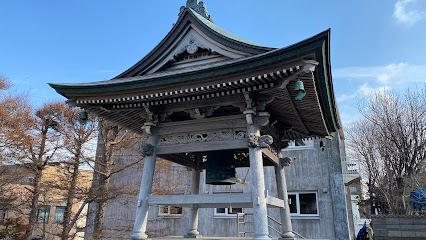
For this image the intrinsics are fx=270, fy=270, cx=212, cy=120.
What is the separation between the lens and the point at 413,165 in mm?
13906

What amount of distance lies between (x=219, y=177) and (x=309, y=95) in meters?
3.06

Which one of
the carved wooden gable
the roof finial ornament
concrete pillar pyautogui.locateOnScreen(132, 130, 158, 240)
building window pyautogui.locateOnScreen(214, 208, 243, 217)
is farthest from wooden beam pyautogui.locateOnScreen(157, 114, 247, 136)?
building window pyautogui.locateOnScreen(214, 208, 243, 217)

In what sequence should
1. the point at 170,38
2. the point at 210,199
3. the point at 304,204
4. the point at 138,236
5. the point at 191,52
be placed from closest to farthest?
the point at 210,199 < the point at 138,236 < the point at 191,52 < the point at 170,38 < the point at 304,204

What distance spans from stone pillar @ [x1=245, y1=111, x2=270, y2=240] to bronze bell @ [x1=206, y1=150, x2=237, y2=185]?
1349 mm

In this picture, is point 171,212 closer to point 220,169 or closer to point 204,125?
point 220,169

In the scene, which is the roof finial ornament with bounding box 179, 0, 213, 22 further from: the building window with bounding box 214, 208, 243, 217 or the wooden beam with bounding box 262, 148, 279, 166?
the building window with bounding box 214, 208, 243, 217

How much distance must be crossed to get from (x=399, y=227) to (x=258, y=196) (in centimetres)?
743

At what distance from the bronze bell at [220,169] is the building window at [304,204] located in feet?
24.8

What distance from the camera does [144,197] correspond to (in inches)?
259

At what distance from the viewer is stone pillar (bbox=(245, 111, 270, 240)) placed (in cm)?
548

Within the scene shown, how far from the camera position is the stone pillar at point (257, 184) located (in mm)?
5484

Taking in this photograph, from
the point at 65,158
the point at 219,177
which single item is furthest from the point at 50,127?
the point at 219,177

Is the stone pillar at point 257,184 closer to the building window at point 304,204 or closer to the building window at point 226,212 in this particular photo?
the building window at point 304,204

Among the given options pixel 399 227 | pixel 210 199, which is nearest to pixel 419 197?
pixel 399 227
